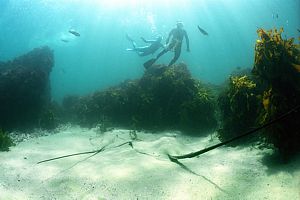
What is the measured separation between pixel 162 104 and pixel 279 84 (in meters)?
5.93

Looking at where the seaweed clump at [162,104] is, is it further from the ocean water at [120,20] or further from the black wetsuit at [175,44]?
the ocean water at [120,20]

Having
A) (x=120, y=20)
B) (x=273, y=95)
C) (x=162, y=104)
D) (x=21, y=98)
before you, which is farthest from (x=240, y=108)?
(x=120, y=20)

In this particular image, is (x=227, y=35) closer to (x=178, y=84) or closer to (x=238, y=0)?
(x=238, y=0)

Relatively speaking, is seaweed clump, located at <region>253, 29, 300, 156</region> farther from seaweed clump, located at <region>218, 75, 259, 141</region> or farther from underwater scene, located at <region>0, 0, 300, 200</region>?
seaweed clump, located at <region>218, 75, 259, 141</region>

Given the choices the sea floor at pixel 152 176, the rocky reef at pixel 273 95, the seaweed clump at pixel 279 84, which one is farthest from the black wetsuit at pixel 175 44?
the seaweed clump at pixel 279 84

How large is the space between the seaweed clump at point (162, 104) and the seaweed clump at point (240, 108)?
2448mm

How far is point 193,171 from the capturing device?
16.5ft

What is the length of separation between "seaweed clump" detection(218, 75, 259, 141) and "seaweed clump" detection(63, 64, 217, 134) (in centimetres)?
245

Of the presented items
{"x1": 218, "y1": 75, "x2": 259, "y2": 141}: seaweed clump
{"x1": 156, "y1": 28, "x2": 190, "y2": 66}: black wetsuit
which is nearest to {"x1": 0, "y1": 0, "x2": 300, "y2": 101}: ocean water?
{"x1": 156, "y1": 28, "x2": 190, "y2": 66}: black wetsuit

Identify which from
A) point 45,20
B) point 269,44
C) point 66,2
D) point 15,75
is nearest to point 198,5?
point 66,2

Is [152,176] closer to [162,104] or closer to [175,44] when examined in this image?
[162,104]

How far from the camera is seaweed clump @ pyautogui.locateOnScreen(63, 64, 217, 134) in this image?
32.4 feet

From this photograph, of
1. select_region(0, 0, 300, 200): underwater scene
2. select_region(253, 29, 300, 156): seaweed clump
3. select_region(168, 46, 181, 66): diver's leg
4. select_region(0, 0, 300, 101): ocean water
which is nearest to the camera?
select_region(0, 0, 300, 200): underwater scene

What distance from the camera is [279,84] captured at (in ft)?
17.9
